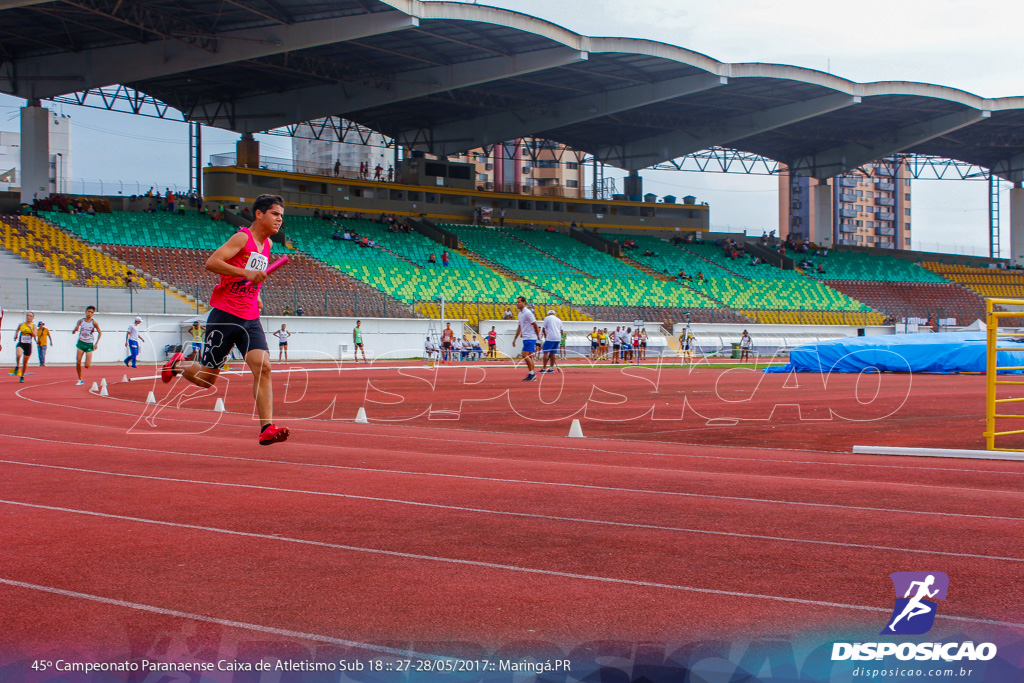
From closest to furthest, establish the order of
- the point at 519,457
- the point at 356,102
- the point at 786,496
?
1. the point at 786,496
2. the point at 519,457
3. the point at 356,102

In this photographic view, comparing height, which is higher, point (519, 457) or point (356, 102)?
point (356, 102)

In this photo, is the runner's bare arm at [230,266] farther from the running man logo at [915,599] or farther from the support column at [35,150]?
the support column at [35,150]

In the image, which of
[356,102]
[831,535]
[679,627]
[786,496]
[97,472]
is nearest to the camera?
[679,627]

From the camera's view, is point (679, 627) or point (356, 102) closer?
point (679, 627)

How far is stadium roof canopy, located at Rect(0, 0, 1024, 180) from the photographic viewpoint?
133 ft

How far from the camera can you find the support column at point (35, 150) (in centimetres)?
4419

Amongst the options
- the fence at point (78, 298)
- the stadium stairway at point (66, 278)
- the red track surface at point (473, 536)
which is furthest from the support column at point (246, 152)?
the red track surface at point (473, 536)

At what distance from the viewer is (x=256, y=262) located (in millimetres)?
7789

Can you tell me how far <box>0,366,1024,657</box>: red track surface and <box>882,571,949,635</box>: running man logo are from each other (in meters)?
0.06

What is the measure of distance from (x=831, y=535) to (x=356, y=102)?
49.7 meters

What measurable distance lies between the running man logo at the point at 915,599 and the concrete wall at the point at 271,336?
33.6 metres

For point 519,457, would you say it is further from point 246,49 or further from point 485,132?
point 485,132

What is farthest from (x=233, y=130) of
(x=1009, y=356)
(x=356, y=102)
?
(x=1009, y=356)

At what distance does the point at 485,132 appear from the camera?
6044 cm
